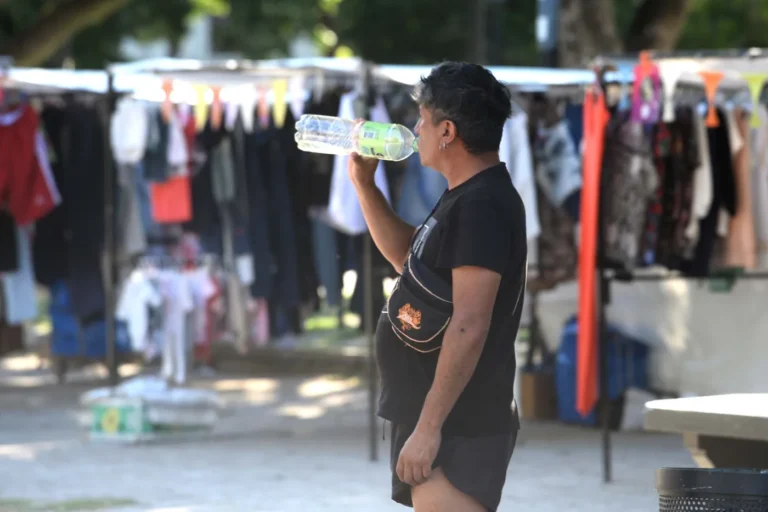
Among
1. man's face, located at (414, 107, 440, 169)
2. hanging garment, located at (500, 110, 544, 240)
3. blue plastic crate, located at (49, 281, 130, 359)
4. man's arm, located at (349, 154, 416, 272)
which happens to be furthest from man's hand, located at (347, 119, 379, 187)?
blue plastic crate, located at (49, 281, 130, 359)

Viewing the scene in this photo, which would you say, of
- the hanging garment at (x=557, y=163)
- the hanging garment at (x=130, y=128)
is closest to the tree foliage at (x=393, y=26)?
the hanging garment at (x=557, y=163)

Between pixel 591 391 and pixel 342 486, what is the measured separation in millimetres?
1667

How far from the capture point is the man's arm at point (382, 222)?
3.96 meters

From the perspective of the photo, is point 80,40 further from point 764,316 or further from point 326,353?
point 764,316

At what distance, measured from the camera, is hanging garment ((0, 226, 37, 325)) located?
34.7 feet

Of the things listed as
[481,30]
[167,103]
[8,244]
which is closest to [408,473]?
[167,103]

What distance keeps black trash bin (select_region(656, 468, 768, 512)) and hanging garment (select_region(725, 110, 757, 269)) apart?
549 cm

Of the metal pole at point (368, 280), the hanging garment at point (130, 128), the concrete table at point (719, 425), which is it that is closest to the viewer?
the concrete table at point (719, 425)

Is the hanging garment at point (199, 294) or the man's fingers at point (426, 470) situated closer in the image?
the man's fingers at point (426, 470)

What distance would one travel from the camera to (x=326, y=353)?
49.8 ft

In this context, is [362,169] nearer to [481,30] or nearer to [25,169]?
[25,169]

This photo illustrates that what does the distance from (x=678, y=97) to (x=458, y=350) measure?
5.70 meters

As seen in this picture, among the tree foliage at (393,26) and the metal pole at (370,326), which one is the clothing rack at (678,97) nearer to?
the metal pole at (370,326)

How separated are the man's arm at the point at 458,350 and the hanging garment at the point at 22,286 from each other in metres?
7.64
